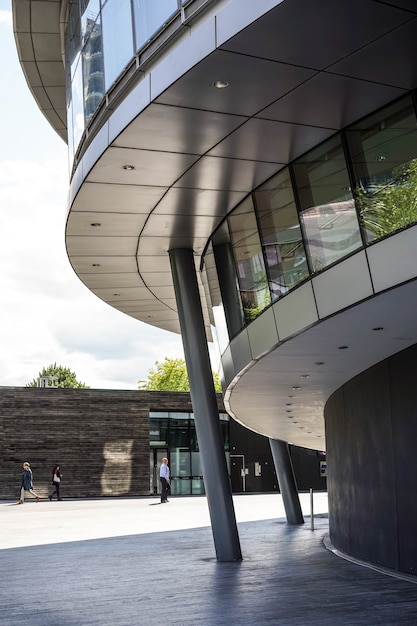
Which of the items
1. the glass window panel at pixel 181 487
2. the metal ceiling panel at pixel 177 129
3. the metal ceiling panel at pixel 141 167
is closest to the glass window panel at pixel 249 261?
the metal ceiling panel at pixel 141 167

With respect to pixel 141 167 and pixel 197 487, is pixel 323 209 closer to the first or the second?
pixel 141 167

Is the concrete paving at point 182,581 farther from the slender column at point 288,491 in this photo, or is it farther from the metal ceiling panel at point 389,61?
the metal ceiling panel at point 389,61

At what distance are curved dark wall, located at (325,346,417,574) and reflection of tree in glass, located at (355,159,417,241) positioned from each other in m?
3.28

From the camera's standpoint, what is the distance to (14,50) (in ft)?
53.6

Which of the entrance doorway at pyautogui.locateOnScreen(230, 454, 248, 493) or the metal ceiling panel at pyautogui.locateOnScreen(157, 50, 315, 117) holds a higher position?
the metal ceiling panel at pyautogui.locateOnScreen(157, 50, 315, 117)

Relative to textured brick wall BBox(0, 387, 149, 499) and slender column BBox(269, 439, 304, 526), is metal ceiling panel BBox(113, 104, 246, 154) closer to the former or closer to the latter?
slender column BBox(269, 439, 304, 526)

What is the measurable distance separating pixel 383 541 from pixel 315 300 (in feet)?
15.5

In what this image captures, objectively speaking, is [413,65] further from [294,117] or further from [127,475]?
[127,475]

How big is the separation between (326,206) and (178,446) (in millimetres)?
29907

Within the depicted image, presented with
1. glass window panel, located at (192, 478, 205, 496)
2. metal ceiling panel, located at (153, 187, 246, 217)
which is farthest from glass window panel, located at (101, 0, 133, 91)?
glass window panel, located at (192, 478, 205, 496)

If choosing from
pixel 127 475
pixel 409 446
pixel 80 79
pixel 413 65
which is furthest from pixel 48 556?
pixel 127 475

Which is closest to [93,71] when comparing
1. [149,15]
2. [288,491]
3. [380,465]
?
[149,15]

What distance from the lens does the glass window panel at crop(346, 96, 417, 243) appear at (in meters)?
9.06

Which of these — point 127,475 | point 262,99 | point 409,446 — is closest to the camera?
point 262,99
